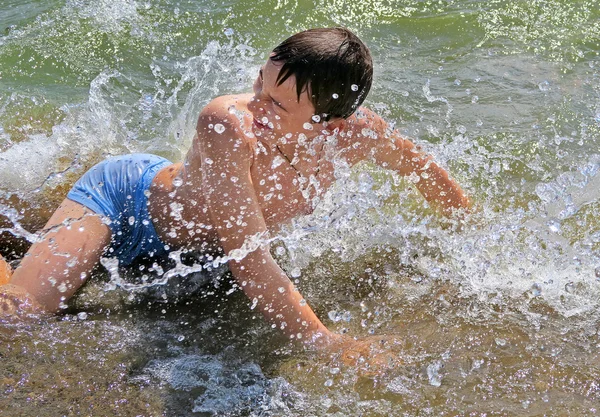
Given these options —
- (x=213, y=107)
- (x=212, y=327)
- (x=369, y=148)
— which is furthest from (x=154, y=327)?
(x=369, y=148)

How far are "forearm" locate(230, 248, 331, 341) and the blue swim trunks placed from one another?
1.76ft

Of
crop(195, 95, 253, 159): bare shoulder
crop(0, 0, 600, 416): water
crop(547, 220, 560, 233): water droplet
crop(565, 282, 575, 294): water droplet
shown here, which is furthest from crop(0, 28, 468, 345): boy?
crop(565, 282, 575, 294): water droplet

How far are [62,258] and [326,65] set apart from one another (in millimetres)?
1287

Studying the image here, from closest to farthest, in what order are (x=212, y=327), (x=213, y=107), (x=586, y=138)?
(x=213, y=107) < (x=212, y=327) < (x=586, y=138)

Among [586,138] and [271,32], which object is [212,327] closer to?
[586,138]

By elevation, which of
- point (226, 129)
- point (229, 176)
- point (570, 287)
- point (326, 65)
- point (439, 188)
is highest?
point (326, 65)

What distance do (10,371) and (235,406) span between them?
78 cm

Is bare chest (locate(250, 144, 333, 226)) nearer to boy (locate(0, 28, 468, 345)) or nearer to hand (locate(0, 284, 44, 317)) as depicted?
boy (locate(0, 28, 468, 345))

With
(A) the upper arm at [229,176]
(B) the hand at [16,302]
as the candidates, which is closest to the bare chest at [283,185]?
(A) the upper arm at [229,176]

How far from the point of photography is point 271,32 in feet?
17.5

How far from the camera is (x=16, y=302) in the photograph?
275 centimetres

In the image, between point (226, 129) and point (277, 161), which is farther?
point (277, 161)

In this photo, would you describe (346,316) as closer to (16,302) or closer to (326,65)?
(326,65)

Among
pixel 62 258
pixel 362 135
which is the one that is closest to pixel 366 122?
pixel 362 135
